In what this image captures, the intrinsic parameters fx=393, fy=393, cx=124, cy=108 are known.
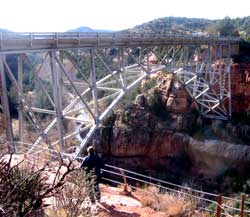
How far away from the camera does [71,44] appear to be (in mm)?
13516

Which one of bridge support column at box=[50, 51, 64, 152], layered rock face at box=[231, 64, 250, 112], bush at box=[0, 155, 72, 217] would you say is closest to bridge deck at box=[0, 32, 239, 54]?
bridge support column at box=[50, 51, 64, 152]

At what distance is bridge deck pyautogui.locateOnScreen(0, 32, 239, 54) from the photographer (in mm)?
10898

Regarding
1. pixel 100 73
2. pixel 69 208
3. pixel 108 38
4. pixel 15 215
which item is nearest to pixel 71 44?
pixel 108 38

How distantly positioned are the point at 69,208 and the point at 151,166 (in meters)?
24.9

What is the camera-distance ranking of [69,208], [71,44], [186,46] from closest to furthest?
[69,208] < [71,44] < [186,46]

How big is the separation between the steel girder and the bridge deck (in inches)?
9.9

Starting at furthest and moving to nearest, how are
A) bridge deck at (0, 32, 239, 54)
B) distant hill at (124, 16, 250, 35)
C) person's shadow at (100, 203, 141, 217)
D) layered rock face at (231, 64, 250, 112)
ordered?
distant hill at (124, 16, 250, 35) < layered rock face at (231, 64, 250, 112) < bridge deck at (0, 32, 239, 54) < person's shadow at (100, 203, 141, 217)

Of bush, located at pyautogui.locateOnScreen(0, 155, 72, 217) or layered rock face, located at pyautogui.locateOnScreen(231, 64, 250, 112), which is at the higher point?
bush, located at pyautogui.locateOnScreen(0, 155, 72, 217)

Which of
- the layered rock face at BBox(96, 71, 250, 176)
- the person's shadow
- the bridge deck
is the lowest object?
the layered rock face at BBox(96, 71, 250, 176)

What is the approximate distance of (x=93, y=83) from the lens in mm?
14398

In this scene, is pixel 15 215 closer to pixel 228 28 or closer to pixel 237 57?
pixel 237 57

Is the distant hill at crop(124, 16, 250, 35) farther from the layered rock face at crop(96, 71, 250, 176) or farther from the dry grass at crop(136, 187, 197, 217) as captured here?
the dry grass at crop(136, 187, 197, 217)

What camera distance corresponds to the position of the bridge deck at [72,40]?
1090cm

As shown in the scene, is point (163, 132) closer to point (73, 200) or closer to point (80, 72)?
point (80, 72)
